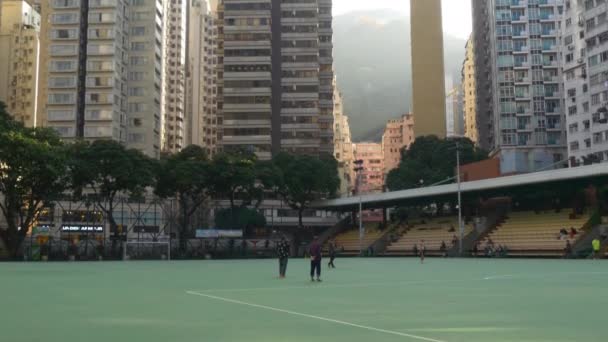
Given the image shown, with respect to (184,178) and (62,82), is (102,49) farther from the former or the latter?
(184,178)

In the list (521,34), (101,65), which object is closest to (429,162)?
(521,34)

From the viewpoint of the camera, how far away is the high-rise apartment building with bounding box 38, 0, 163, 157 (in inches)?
4067

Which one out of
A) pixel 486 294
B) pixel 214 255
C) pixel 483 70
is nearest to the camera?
pixel 486 294

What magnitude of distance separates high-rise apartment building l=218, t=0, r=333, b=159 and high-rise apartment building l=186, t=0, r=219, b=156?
39752 millimetres

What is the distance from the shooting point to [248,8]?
11981 cm

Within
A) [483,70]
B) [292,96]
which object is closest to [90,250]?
[292,96]

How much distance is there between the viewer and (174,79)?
158500mm

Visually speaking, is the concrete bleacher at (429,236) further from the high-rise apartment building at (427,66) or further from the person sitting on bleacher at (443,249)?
the high-rise apartment building at (427,66)

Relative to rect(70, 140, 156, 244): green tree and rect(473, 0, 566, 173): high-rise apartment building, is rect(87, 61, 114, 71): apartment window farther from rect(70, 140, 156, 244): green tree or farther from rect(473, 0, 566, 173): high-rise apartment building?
rect(473, 0, 566, 173): high-rise apartment building

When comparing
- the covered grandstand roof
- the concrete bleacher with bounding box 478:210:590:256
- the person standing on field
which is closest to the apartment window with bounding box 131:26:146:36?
the covered grandstand roof

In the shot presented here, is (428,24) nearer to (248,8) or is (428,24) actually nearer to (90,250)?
(248,8)

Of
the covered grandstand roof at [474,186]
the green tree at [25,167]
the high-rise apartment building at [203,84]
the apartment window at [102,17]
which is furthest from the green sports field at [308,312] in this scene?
the high-rise apartment building at [203,84]

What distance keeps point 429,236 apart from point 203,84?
12072 cm

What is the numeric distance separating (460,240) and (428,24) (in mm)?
82986
